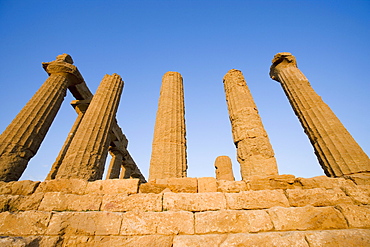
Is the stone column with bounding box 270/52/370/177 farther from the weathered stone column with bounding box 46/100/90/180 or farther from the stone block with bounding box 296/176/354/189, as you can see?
the weathered stone column with bounding box 46/100/90/180

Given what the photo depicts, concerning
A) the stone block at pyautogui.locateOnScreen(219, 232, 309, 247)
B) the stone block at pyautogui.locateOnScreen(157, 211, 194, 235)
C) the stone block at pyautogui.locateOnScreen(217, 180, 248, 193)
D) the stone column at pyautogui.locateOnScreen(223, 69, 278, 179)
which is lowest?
the stone block at pyautogui.locateOnScreen(219, 232, 309, 247)

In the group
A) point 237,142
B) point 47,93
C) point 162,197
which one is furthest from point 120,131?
point 162,197

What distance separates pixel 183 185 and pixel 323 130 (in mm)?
6815

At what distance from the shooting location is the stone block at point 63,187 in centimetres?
452

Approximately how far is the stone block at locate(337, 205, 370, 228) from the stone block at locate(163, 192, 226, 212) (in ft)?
8.00

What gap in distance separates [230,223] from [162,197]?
160 cm

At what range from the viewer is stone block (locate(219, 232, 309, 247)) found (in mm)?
3180

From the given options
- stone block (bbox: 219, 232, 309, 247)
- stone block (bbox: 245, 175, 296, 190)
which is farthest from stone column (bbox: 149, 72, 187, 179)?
stone block (bbox: 219, 232, 309, 247)

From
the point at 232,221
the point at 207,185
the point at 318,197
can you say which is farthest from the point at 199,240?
the point at 318,197

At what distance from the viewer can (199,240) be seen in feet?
10.9

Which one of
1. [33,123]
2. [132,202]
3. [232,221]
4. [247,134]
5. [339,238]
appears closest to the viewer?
[339,238]

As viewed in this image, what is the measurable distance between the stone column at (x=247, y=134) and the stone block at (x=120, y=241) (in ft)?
14.3

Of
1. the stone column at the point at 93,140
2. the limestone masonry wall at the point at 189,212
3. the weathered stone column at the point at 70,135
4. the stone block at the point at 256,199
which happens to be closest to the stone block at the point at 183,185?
Answer: the limestone masonry wall at the point at 189,212

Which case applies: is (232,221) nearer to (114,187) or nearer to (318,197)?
(318,197)
